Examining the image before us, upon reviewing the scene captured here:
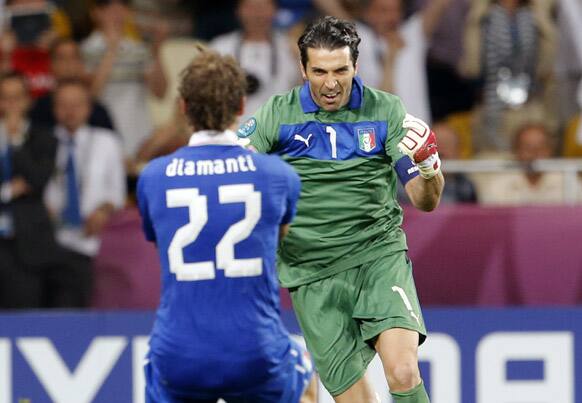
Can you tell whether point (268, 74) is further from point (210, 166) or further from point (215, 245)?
point (215, 245)

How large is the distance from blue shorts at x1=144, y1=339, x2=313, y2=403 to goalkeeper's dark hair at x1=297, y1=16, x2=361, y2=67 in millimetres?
1345

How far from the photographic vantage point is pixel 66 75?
28.2ft

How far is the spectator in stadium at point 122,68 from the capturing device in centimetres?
852

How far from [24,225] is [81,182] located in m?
Result: 0.51

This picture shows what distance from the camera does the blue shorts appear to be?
14.3 ft

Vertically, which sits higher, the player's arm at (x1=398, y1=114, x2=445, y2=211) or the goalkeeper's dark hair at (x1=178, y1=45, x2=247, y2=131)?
the goalkeeper's dark hair at (x1=178, y1=45, x2=247, y2=131)

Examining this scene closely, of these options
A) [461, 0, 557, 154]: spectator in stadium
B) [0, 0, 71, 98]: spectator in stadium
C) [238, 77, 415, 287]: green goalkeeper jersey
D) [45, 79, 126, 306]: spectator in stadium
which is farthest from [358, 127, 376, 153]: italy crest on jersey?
[0, 0, 71, 98]: spectator in stadium

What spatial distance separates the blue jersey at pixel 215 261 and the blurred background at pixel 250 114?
3.03 meters

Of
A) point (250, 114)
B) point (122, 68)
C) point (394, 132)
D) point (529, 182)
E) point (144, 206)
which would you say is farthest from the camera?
point (122, 68)

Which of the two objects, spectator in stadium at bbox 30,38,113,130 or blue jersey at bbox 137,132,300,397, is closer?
blue jersey at bbox 137,132,300,397

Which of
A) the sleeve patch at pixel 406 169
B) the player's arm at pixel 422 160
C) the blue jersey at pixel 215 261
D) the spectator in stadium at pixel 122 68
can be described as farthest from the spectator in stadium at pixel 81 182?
the blue jersey at pixel 215 261

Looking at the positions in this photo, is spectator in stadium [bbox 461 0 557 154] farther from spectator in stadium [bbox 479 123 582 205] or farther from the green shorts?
the green shorts

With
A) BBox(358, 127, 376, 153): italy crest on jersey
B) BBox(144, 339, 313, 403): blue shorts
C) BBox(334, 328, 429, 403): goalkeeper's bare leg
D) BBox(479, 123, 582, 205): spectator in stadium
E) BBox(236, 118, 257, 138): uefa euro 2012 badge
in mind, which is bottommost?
BBox(334, 328, 429, 403): goalkeeper's bare leg

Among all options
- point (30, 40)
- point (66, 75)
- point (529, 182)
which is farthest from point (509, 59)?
point (30, 40)
